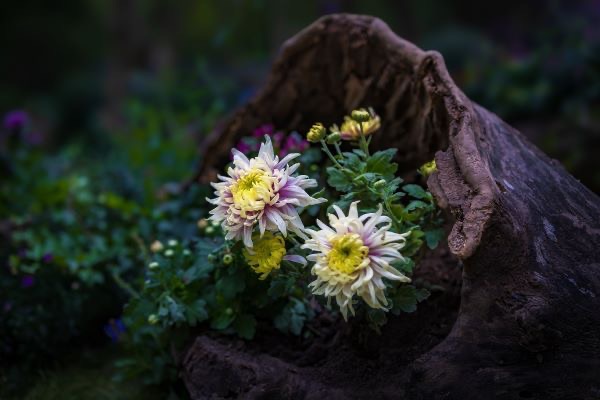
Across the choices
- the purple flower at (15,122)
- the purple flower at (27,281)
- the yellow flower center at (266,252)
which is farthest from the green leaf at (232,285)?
the purple flower at (15,122)

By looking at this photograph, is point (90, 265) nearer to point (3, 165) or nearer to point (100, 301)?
point (100, 301)

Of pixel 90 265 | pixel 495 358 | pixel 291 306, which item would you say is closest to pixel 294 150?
pixel 291 306

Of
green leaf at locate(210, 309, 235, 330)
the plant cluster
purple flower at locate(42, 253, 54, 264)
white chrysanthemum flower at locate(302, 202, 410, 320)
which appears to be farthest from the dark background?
white chrysanthemum flower at locate(302, 202, 410, 320)

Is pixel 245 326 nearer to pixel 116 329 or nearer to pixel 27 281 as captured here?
pixel 116 329

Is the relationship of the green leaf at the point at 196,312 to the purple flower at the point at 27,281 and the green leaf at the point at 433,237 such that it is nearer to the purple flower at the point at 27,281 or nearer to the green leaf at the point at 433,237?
the green leaf at the point at 433,237

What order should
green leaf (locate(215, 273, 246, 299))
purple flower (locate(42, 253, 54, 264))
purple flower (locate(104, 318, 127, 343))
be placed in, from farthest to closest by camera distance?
purple flower (locate(42, 253, 54, 264)), purple flower (locate(104, 318, 127, 343)), green leaf (locate(215, 273, 246, 299))

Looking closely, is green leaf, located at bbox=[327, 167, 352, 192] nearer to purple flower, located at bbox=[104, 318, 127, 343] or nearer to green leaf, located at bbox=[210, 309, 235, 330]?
green leaf, located at bbox=[210, 309, 235, 330]
